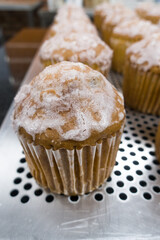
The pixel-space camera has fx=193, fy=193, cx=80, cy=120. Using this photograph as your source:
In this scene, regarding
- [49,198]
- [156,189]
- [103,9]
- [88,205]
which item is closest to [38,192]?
[49,198]

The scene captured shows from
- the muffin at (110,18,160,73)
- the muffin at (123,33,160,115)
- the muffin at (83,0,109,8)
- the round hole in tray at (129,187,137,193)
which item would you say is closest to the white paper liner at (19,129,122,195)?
the round hole in tray at (129,187,137,193)

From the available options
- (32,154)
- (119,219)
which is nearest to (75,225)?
(119,219)

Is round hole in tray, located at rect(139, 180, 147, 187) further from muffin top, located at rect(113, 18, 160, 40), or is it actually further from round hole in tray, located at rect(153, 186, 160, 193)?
muffin top, located at rect(113, 18, 160, 40)

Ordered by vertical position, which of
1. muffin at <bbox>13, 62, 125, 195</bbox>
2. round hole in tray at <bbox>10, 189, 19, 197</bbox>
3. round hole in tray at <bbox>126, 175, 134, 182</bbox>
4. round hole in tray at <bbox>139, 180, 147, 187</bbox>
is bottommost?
round hole in tray at <bbox>139, 180, 147, 187</bbox>

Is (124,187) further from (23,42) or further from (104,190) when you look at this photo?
(23,42)

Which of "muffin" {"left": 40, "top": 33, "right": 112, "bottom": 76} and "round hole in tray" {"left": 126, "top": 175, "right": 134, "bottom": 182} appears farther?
"muffin" {"left": 40, "top": 33, "right": 112, "bottom": 76}

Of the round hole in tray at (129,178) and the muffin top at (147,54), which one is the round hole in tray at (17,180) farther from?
the muffin top at (147,54)
